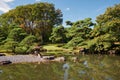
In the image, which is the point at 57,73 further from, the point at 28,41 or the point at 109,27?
the point at 109,27

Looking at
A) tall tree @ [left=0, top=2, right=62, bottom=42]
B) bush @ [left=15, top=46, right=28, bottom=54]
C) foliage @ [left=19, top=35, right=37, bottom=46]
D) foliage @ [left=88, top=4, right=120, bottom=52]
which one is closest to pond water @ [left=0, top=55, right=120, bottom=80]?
bush @ [left=15, top=46, right=28, bottom=54]

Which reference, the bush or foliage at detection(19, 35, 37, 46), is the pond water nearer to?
the bush

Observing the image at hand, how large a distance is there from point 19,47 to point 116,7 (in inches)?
753

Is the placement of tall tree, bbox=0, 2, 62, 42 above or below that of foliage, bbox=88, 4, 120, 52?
above

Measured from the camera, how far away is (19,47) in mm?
34031

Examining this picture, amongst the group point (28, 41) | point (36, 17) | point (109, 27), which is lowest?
point (28, 41)

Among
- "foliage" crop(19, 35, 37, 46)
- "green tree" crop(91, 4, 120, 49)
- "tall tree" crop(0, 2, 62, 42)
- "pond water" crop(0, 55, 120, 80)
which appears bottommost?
"pond water" crop(0, 55, 120, 80)

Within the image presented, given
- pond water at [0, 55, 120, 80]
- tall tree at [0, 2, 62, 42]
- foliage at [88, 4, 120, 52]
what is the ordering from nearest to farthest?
pond water at [0, 55, 120, 80]
foliage at [88, 4, 120, 52]
tall tree at [0, 2, 62, 42]

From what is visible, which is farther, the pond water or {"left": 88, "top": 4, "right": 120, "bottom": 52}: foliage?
{"left": 88, "top": 4, "right": 120, "bottom": 52}: foliage

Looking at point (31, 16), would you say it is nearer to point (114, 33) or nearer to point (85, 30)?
point (85, 30)

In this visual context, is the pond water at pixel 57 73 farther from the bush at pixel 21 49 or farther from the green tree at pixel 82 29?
the green tree at pixel 82 29

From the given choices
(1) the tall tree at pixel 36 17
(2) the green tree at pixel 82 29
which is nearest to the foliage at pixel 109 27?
(2) the green tree at pixel 82 29

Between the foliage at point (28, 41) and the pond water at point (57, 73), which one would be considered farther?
the foliage at point (28, 41)

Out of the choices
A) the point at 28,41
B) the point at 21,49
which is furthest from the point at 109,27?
the point at 21,49
